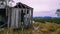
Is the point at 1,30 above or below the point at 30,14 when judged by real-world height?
below

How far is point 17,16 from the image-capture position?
21906 millimetres

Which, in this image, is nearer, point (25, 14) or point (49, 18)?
point (25, 14)

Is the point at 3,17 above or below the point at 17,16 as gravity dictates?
below

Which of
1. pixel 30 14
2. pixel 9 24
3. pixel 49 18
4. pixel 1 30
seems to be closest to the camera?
pixel 1 30

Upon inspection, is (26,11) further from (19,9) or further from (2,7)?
(2,7)

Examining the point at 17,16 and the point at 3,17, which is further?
the point at 3,17

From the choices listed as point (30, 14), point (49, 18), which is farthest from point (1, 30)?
point (49, 18)

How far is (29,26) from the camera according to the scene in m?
22.9

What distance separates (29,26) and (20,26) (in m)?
1.44

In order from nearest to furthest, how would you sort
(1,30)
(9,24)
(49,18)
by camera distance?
(1,30)
(9,24)
(49,18)

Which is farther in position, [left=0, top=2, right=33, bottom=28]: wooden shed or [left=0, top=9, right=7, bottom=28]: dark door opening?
[left=0, top=9, right=7, bottom=28]: dark door opening

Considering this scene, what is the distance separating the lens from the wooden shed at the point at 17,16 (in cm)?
2169

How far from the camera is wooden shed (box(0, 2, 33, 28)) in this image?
21.7 m

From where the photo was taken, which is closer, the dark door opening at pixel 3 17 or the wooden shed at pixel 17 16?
the wooden shed at pixel 17 16
